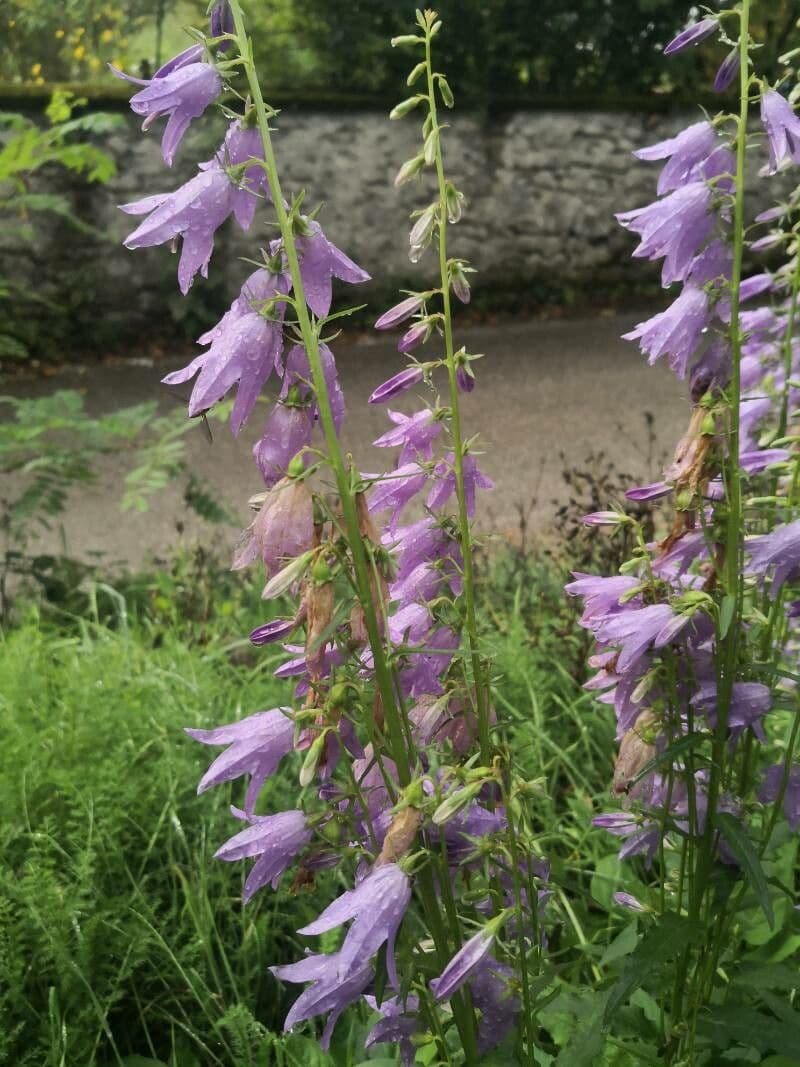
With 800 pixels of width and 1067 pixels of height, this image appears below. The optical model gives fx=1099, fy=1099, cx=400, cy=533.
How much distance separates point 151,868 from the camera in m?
2.50

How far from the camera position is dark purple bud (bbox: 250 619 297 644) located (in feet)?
3.99

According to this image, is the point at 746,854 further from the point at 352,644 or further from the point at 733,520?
the point at 352,644

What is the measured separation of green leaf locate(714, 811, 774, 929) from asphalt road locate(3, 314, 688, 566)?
10.6 ft

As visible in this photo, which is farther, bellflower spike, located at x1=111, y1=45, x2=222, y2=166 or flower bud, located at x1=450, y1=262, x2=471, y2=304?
flower bud, located at x1=450, y1=262, x2=471, y2=304

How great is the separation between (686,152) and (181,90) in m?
0.71

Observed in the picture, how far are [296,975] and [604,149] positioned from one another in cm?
914

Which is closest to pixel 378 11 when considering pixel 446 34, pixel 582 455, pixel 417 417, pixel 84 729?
pixel 446 34

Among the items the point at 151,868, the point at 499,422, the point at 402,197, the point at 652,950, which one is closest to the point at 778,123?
the point at 652,950

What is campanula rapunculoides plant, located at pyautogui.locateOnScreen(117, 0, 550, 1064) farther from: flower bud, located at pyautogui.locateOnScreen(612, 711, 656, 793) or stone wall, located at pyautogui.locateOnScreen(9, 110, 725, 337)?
stone wall, located at pyautogui.locateOnScreen(9, 110, 725, 337)

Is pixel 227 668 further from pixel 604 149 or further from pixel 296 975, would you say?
pixel 604 149

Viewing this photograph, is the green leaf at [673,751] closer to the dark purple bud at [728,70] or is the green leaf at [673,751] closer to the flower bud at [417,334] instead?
the flower bud at [417,334]

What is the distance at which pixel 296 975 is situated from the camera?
3.91 ft

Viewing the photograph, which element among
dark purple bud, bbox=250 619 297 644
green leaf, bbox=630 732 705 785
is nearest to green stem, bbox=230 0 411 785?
dark purple bud, bbox=250 619 297 644

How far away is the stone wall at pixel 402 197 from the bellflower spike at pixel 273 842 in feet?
22.8
